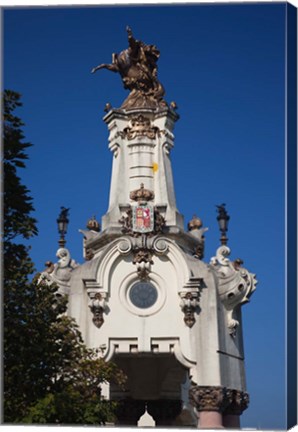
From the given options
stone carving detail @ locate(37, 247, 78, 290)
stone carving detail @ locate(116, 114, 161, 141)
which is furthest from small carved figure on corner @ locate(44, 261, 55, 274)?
stone carving detail @ locate(116, 114, 161, 141)

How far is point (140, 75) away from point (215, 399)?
7229mm

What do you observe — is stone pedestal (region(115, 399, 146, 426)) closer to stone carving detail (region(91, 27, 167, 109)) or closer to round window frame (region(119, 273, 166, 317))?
round window frame (region(119, 273, 166, 317))

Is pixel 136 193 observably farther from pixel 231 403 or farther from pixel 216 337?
pixel 231 403

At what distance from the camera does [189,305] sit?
17.7m

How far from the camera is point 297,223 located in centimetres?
1282

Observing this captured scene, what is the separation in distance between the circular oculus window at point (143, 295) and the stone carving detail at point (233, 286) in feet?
4.48

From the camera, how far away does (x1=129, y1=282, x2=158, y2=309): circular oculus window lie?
17.9m

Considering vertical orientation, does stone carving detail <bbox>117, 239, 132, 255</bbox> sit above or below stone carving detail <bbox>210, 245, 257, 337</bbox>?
above

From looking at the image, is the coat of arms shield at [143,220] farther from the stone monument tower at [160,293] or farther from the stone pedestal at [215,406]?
the stone pedestal at [215,406]

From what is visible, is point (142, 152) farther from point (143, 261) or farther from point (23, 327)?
point (23, 327)

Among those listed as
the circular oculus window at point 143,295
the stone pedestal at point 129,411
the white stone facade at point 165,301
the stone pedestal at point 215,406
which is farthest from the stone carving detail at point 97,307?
the stone pedestal at point 129,411

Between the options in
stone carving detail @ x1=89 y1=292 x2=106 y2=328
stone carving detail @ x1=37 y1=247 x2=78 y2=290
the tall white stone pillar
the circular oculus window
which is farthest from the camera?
the tall white stone pillar

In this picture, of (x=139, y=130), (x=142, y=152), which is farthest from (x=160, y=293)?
(x=139, y=130)

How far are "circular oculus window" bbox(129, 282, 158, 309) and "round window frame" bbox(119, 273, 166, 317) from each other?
4cm
